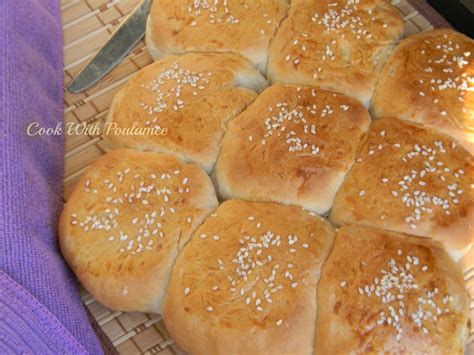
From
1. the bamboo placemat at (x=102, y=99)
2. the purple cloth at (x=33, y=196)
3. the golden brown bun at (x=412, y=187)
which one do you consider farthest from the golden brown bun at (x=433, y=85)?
the purple cloth at (x=33, y=196)

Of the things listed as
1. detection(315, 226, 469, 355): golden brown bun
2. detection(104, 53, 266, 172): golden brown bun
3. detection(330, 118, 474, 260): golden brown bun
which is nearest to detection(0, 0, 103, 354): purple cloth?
detection(104, 53, 266, 172): golden brown bun

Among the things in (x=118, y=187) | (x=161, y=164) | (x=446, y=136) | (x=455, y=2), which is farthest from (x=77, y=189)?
(x=455, y=2)

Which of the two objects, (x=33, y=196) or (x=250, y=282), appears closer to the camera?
(x=250, y=282)

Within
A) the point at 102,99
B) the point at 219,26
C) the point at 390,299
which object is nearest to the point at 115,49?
the point at 102,99

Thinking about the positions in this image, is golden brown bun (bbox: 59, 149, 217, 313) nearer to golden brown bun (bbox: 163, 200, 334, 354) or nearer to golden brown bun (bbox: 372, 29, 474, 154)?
golden brown bun (bbox: 163, 200, 334, 354)

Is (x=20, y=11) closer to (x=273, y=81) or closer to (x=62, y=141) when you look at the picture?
(x=62, y=141)

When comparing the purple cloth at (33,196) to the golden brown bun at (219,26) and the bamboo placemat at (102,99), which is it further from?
A: the golden brown bun at (219,26)

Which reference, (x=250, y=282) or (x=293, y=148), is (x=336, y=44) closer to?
(x=293, y=148)
